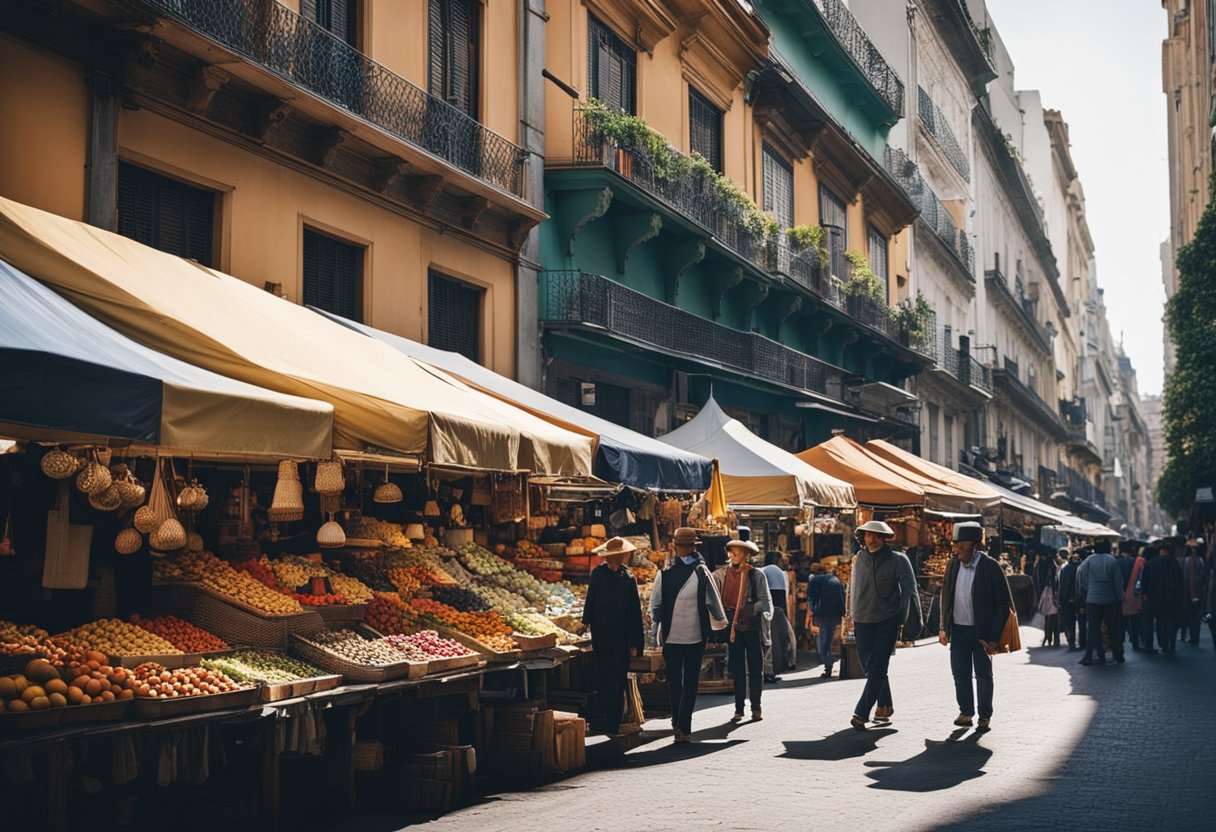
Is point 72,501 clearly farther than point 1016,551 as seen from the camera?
No

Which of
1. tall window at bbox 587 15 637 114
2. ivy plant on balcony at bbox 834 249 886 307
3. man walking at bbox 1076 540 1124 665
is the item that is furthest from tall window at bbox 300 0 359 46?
ivy plant on balcony at bbox 834 249 886 307

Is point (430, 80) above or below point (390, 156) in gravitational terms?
above

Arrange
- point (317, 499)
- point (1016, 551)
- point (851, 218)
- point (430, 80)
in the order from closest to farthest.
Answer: point (317, 499), point (430, 80), point (851, 218), point (1016, 551)

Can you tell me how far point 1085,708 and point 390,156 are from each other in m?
9.11

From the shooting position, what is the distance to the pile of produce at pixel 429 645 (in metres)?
10.1

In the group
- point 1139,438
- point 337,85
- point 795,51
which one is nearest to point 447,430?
point 337,85

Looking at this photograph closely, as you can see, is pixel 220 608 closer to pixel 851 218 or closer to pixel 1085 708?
pixel 1085 708

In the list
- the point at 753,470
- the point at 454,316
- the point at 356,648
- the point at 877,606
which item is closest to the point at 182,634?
the point at 356,648

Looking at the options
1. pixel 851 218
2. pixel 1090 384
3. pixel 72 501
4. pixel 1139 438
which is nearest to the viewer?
pixel 72 501

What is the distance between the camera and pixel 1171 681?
1752 cm

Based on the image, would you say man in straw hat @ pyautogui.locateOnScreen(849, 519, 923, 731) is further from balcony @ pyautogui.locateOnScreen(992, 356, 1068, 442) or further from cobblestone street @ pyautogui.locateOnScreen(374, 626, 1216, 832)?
balcony @ pyautogui.locateOnScreen(992, 356, 1068, 442)

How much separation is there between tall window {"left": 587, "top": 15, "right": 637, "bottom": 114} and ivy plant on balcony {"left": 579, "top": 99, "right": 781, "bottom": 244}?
45 centimetres

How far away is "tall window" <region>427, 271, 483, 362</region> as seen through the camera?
17.0 metres

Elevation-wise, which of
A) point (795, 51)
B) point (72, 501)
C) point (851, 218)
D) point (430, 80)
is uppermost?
point (795, 51)
